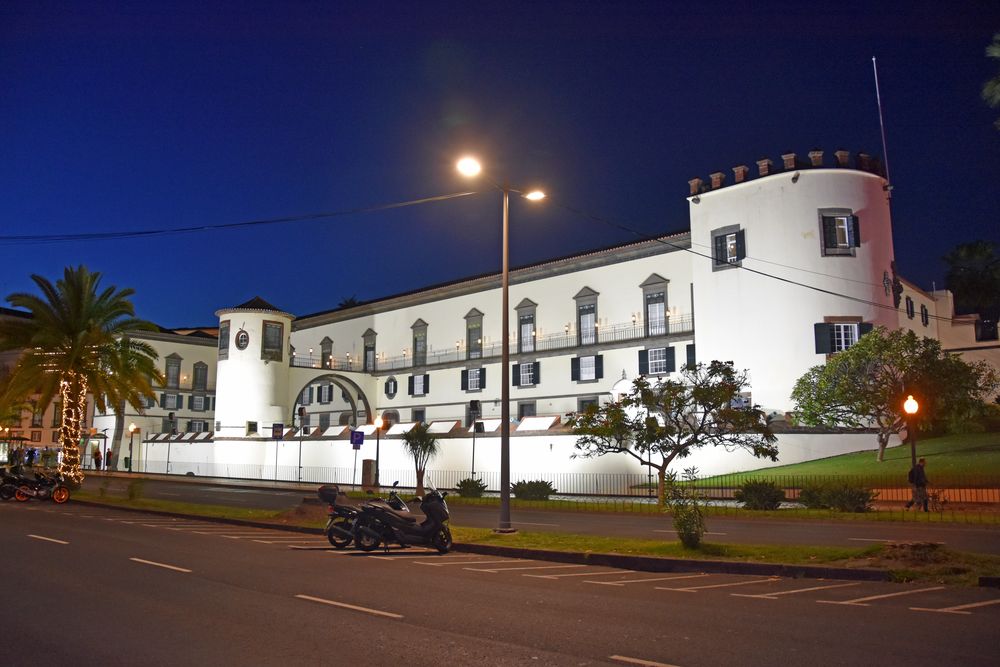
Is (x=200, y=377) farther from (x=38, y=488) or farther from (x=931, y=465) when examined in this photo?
(x=931, y=465)

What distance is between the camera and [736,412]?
26859 mm

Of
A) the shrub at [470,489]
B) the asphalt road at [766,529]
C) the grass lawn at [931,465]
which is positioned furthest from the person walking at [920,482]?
the shrub at [470,489]

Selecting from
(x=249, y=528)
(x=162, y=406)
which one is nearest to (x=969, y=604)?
(x=249, y=528)

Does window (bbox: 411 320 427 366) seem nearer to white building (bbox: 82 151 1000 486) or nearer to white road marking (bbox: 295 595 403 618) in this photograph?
white building (bbox: 82 151 1000 486)

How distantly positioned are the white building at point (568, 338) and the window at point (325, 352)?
6.7 inches

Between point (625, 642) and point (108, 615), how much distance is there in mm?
5218

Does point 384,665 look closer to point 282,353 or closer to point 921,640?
point 921,640

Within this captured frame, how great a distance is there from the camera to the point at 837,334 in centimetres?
3850

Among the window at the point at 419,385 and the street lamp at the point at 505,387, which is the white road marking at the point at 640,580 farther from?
the window at the point at 419,385

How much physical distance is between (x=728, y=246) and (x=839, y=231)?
17.3 feet

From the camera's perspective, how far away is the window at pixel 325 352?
70562mm

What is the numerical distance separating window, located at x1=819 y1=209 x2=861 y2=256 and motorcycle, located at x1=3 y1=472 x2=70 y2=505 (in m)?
33.9

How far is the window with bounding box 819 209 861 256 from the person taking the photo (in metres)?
39.3

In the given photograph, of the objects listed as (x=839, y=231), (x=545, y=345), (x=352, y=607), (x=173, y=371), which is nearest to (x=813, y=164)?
(x=839, y=231)
